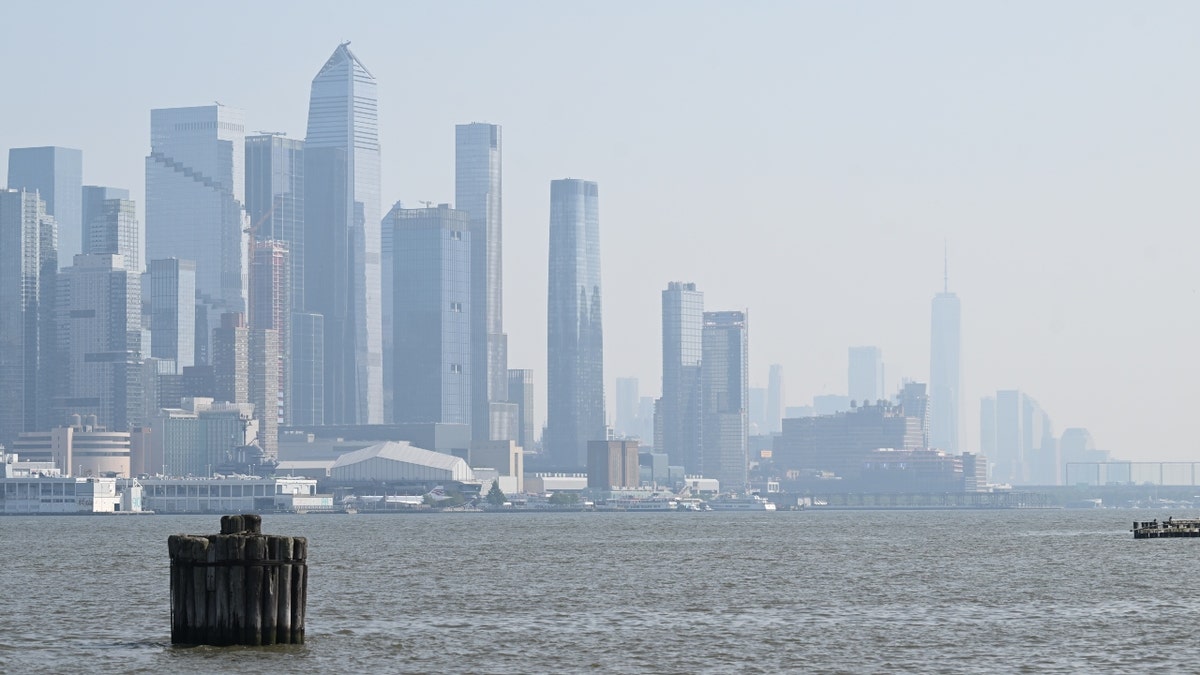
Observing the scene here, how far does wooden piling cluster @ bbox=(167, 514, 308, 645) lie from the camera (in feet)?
204

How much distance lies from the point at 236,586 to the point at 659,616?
2427 cm

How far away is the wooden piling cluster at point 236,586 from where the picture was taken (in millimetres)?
62125

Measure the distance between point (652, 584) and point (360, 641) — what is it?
112 feet

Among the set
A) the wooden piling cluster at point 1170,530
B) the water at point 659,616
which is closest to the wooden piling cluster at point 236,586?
the water at point 659,616

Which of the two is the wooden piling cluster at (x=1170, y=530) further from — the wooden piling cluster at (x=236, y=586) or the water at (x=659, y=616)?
the wooden piling cluster at (x=236, y=586)

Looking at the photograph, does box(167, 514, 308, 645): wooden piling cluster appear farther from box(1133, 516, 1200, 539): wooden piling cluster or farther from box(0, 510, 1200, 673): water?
box(1133, 516, 1200, 539): wooden piling cluster

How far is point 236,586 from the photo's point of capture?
206 ft

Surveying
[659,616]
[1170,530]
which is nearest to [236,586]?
[659,616]

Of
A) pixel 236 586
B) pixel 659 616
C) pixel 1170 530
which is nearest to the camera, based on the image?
pixel 236 586

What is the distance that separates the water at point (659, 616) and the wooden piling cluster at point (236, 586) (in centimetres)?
64

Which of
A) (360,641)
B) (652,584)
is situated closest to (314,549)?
(652,584)

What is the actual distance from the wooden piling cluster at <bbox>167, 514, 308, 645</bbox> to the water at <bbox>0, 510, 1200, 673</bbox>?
64 cm

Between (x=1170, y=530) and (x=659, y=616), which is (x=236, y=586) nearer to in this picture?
(x=659, y=616)

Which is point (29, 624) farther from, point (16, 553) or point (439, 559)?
point (16, 553)
